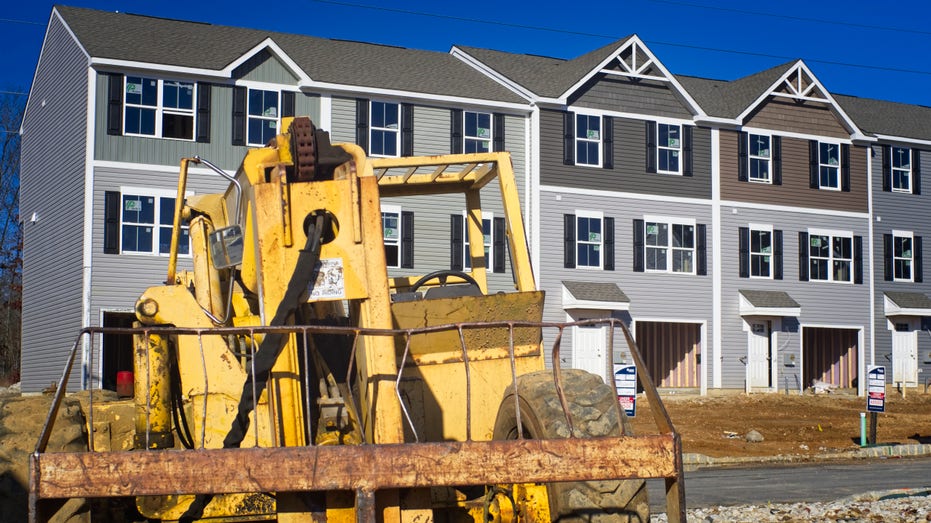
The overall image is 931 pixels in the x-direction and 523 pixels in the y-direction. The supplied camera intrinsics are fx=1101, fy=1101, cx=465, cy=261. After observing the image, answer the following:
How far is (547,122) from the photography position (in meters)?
34.8

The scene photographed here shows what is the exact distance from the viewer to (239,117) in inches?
1217

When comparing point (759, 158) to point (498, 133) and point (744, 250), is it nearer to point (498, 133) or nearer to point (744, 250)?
point (744, 250)

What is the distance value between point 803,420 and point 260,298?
2834 cm

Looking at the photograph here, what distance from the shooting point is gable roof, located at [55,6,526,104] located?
99.3 ft

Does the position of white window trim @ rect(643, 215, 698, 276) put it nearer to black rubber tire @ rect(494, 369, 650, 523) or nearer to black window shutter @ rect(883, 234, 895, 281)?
black window shutter @ rect(883, 234, 895, 281)

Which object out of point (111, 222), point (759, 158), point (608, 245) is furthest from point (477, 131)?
point (111, 222)

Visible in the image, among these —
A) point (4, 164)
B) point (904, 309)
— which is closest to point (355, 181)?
point (904, 309)

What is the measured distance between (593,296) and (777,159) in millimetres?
9682

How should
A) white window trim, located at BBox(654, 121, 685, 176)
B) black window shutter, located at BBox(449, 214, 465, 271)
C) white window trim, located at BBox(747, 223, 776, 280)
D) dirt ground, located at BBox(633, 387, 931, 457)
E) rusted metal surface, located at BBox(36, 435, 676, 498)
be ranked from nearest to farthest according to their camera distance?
1. rusted metal surface, located at BBox(36, 435, 676, 498)
2. dirt ground, located at BBox(633, 387, 931, 457)
3. black window shutter, located at BBox(449, 214, 465, 271)
4. white window trim, located at BBox(654, 121, 685, 176)
5. white window trim, located at BBox(747, 223, 776, 280)

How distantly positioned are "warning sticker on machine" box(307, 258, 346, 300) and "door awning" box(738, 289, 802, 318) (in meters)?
32.8

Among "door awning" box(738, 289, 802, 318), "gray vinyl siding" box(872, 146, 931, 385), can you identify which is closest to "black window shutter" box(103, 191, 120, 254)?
"door awning" box(738, 289, 802, 318)

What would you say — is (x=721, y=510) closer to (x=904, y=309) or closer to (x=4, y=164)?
(x=904, y=309)

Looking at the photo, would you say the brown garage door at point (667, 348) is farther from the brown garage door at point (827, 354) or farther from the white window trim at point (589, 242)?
the brown garage door at point (827, 354)

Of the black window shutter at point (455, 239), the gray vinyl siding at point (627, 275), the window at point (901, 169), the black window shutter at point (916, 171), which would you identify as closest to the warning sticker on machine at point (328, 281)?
the black window shutter at point (455, 239)
